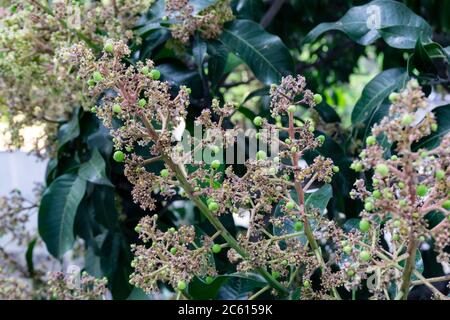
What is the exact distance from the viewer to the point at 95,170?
1193mm

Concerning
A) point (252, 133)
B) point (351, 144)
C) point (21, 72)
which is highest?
point (21, 72)

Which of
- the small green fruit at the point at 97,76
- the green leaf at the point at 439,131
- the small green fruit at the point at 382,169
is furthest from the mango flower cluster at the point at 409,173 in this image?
the green leaf at the point at 439,131

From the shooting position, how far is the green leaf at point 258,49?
1.14m

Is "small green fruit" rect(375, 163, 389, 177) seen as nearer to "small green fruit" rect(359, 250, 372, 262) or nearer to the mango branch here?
"small green fruit" rect(359, 250, 372, 262)

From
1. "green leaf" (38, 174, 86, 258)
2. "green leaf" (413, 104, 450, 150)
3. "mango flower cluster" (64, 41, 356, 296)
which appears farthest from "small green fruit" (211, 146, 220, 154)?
"green leaf" (38, 174, 86, 258)

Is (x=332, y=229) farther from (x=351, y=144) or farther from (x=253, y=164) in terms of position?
(x=351, y=144)

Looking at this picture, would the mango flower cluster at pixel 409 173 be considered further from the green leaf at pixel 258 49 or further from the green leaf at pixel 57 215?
the green leaf at pixel 57 215

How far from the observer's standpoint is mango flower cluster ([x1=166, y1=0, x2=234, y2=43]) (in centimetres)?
108

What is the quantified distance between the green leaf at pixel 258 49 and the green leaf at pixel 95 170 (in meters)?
0.31

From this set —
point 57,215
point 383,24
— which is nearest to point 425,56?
point 383,24

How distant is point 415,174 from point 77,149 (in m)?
0.93

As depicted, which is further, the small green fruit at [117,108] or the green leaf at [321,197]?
the green leaf at [321,197]

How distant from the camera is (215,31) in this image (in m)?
1.16
